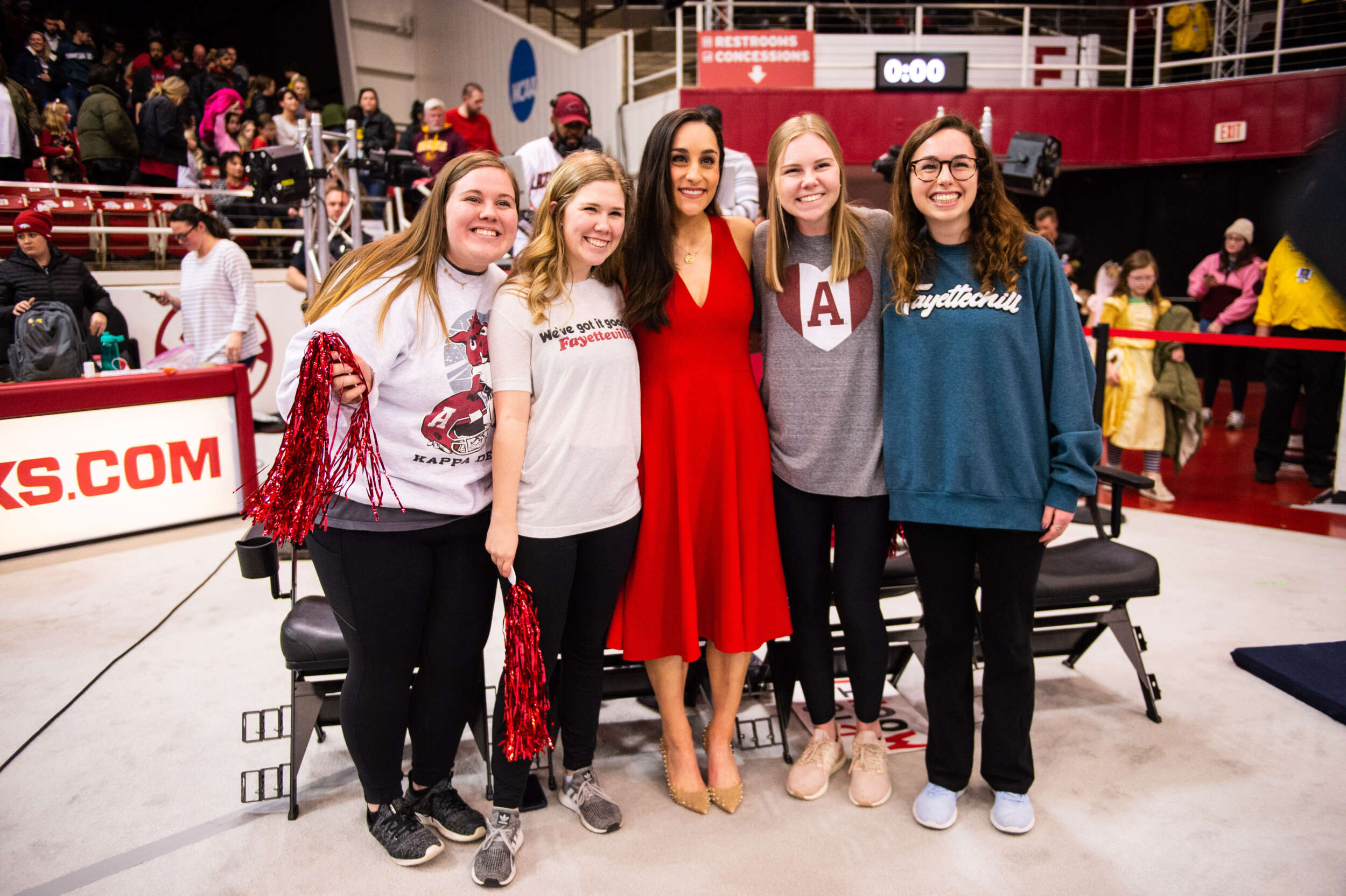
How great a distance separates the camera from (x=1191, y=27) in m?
9.83

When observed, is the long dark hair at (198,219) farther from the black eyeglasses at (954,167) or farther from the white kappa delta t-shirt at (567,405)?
the black eyeglasses at (954,167)

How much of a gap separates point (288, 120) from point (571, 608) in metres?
8.08

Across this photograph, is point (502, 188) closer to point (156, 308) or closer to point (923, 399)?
point (923, 399)

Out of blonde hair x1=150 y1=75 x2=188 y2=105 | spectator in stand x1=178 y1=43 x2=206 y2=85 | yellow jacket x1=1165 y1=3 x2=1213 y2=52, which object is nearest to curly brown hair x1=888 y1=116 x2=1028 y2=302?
blonde hair x1=150 y1=75 x2=188 y2=105

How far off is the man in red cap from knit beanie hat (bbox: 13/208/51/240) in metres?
2.89

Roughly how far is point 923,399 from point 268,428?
21.5 feet

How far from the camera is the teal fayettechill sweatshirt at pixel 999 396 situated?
6.33 feet

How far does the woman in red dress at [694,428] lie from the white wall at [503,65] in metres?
8.38

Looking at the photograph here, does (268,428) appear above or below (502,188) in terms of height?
below

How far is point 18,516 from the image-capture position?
4117mm

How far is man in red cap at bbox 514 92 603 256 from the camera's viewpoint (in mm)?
4703

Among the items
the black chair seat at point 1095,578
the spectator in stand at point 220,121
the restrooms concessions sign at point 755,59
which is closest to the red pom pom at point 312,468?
the black chair seat at point 1095,578

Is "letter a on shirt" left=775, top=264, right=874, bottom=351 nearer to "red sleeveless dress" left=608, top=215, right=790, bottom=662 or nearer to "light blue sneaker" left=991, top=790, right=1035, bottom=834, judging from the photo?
"red sleeveless dress" left=608, top=215, right=790, bottom=662

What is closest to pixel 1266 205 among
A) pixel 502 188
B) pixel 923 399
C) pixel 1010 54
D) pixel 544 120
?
pixel 1010 54
